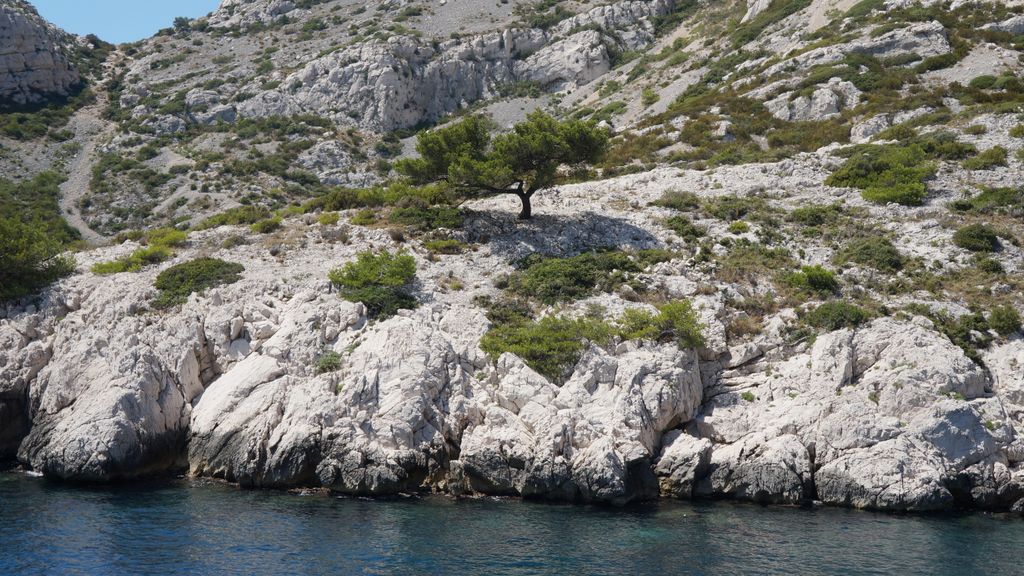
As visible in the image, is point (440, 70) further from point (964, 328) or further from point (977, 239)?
point (964, 328)

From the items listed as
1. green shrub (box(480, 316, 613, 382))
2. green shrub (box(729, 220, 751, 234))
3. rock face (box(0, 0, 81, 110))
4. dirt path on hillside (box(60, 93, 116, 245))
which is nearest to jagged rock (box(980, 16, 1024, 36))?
green shrub (box(729, 220, 751, 234))

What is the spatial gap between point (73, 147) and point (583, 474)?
79.9 metres

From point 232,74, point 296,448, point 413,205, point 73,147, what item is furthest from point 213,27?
point 296,448

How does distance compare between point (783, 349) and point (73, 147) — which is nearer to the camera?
point (783, 349)

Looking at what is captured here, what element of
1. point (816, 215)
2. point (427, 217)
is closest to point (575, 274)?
point (427, 217)

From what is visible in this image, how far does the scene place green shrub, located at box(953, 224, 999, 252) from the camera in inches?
1283

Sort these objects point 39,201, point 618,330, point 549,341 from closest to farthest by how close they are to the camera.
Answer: point 549,341 < point 618,330 < point 39,201

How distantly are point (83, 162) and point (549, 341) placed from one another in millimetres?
72037

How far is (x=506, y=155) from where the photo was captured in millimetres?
38719

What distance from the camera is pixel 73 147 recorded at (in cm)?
8050

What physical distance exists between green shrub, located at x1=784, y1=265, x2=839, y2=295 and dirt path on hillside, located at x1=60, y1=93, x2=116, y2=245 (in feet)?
175

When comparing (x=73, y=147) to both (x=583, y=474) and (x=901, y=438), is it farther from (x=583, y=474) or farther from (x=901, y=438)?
(x=901, y=438)

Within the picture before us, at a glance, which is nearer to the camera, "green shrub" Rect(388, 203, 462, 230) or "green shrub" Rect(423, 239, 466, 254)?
"green shrub" Rect(423, 239, 466, 254)

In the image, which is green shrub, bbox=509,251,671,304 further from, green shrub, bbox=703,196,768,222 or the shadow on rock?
green shrub, bbox=703,196,768,222
